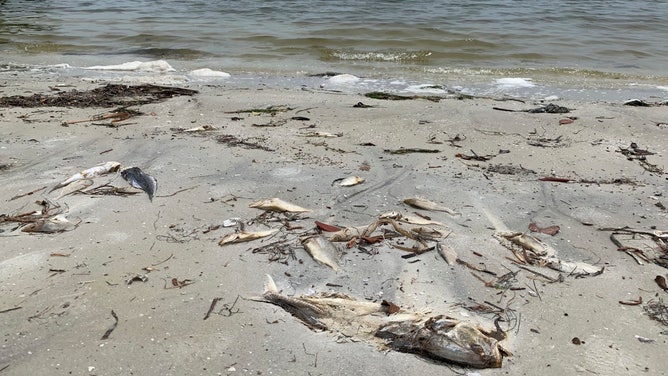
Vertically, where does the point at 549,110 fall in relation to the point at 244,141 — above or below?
below

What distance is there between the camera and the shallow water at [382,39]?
11312mm

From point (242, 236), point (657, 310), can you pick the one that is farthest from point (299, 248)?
point (657, 310)

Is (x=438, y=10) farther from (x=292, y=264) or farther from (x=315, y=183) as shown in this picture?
(x=292, y=264)

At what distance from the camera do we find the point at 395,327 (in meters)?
2.99

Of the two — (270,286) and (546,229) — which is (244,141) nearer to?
(270,286)

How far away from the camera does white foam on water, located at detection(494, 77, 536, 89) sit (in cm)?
1010

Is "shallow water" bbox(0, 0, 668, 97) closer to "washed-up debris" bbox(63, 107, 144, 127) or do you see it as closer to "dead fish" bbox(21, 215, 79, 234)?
"washed-up debris" bbox(63, 107, 144, 127)

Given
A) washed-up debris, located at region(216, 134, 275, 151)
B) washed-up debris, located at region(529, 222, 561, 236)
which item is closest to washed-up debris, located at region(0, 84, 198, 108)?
washed-up debris, located at region(216, 134, 275, 151)

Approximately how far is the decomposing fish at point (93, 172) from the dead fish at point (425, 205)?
2.55 metres

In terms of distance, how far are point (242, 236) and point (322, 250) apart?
0.58m

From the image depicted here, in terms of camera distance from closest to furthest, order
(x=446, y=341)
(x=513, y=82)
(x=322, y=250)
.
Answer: (x=446, y=341) < (x=322, y=250) < (x=513, y=82)

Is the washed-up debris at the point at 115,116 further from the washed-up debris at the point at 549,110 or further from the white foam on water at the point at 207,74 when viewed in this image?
the washed-up debris at the point at 549,110

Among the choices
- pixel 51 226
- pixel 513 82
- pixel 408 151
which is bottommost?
pixel 513 82

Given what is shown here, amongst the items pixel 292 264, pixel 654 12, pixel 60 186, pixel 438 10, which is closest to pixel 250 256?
pixel 292 264
